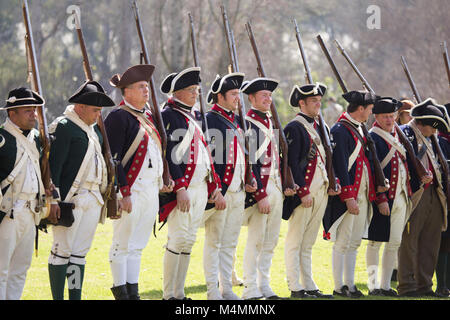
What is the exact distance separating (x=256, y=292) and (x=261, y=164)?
4.18 feet

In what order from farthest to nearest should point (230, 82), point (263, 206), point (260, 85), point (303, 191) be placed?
point (303, 191) < point (260, 85) < point (263, 206) < point (230, 82)

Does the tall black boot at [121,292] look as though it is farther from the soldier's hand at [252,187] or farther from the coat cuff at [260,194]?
the coat cuff at [260,194]

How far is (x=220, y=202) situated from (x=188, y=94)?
3.42ft

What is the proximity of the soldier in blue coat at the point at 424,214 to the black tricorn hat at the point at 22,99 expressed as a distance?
4627 mm

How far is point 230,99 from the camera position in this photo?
24.4ft

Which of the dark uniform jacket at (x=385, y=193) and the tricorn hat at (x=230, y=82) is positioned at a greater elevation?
→ the tricorn hat at (x=230, y=82)

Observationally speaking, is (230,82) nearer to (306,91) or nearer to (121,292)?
(306,91)

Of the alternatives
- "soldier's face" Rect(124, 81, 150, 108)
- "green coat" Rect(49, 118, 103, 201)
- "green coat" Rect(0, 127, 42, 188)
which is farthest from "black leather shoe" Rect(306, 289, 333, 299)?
"green coat" Rect(0, 127, 42, 188)

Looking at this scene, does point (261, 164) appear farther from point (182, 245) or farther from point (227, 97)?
point (182, 245)

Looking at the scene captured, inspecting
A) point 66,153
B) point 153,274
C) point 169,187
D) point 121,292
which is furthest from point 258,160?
point 153,274

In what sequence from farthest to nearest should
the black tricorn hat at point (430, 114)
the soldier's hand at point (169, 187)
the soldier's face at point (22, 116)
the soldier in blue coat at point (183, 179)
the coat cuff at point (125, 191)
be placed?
1. the black tricorn hat at point (430, 114)
2. the soldier in blue coat at point (183, 179)
3. the soldier's hand at point (169, 187)
4. the coat cuff at point (125, 191)
5. the soldier's face at point (22, 116)

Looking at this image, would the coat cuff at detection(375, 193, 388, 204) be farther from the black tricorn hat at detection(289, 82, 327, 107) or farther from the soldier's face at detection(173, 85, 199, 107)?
the soldier's face at detection(173, 85, 199, 107)

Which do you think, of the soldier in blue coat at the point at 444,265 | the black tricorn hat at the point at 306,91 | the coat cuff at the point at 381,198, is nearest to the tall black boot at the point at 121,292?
the black tricorn hat at the point at 306,91

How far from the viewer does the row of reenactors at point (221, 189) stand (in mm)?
6058
